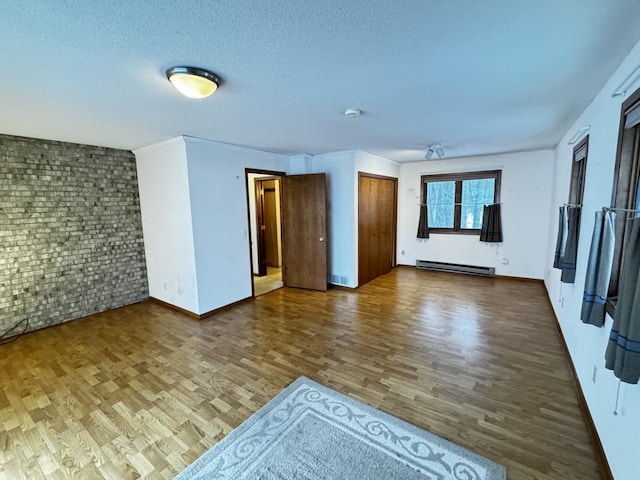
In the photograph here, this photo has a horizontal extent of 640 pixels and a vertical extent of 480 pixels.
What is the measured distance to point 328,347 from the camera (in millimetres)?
2955

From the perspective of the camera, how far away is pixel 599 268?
1706 mm

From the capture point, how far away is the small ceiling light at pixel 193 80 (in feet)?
5.67

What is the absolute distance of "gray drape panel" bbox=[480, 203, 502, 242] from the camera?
536 centimetres

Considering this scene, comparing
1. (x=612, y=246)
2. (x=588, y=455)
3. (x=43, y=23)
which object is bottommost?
(x=588, y=455)

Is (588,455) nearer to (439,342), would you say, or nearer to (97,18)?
(439,342)

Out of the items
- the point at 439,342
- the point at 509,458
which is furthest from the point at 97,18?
the point at 439,342

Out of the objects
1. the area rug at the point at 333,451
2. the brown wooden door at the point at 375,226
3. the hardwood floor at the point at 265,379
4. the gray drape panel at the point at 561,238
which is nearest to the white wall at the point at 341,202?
the brown wooden door at the point at 375,226

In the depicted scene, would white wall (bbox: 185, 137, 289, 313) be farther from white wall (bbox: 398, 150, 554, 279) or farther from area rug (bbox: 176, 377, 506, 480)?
white wall (bbox: 398, 150, 554, 279)

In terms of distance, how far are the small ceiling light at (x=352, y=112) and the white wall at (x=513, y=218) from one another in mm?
3869

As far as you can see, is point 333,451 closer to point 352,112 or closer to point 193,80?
point 193,80

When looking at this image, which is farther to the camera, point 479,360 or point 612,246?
point 479,360

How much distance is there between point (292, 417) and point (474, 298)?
138 inches

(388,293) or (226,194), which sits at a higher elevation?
(226,194)

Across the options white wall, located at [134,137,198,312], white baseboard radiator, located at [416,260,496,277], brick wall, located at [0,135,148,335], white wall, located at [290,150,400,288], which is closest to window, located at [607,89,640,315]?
white wall, located at [290,150,400,288]
